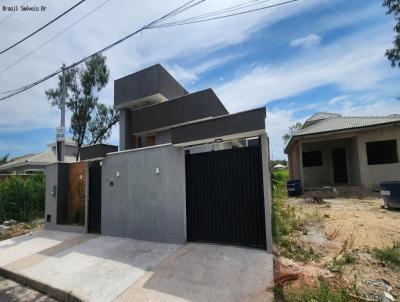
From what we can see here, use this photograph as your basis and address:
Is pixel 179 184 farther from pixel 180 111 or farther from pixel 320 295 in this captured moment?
pixel 180 111

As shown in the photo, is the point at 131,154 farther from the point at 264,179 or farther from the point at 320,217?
the point at 320,217

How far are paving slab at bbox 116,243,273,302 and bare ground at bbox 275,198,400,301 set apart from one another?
39 cm

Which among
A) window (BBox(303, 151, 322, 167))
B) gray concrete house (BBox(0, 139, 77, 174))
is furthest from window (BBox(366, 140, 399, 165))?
gray concrete house (BBox(0, 139, 77, 174))

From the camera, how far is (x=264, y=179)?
5.30 metres

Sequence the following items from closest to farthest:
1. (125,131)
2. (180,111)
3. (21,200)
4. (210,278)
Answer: (210,278), (180,111), (125,131), (21,200)

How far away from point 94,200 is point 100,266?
3.56 metres

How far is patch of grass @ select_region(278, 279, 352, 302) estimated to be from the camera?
3.40 metres

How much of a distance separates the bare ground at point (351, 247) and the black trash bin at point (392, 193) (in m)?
0.42

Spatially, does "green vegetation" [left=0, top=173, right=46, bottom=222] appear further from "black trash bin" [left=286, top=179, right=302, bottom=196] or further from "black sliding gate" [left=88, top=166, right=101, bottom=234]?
"black trash bin" [left=286, top=179, right=302, bottom=196]

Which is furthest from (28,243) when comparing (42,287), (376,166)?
(376,166)

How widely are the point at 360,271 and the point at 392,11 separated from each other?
8.41 m

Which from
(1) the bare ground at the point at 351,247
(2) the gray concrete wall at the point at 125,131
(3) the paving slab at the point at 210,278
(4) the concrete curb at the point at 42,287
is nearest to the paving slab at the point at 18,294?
(4) the concrete curb at the point at 42,287

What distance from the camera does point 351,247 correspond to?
550 centimetres

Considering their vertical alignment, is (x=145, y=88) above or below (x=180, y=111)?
above
